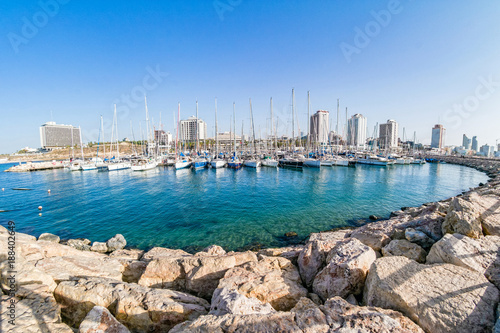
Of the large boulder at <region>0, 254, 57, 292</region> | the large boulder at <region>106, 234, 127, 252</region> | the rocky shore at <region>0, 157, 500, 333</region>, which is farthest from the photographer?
the large boulder at <region>106, 234, 127, 252</region>

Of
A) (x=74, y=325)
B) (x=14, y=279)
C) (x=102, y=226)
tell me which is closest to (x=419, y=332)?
(x=74, y=325)

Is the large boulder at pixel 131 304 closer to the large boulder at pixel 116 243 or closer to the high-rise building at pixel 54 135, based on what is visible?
the large boulder at pixel 116 243

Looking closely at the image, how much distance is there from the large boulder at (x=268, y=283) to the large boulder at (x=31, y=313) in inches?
142

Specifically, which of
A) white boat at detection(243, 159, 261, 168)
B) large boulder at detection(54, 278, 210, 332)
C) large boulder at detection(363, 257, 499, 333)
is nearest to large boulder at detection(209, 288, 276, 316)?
large boulder at detection(54, 278, 210, 332)

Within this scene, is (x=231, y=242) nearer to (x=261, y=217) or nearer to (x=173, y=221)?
(x=261, y=217)

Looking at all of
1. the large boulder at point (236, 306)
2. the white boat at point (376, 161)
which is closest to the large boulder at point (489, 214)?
the large boulder at point (236, 306)

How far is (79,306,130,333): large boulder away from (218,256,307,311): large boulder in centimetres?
233

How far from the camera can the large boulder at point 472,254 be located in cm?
457

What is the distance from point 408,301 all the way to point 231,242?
411 inches

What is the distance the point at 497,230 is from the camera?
6035mm

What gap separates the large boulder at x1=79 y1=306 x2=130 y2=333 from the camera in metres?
3.89

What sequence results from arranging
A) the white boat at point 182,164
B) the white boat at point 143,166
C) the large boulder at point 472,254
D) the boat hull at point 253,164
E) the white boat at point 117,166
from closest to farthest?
the large boulder at point 472,254
the white boat at point 143,166
the white boat at point 117,166
the boat hull at point 253,164
the white boat at point 182,164

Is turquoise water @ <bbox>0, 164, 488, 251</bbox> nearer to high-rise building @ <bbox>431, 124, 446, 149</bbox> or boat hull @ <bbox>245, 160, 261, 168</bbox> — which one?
boat hull @ <bbox>245, 160, 261, 168</bbox>

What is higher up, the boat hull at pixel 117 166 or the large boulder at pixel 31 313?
the large boulder at pixel 31 313
